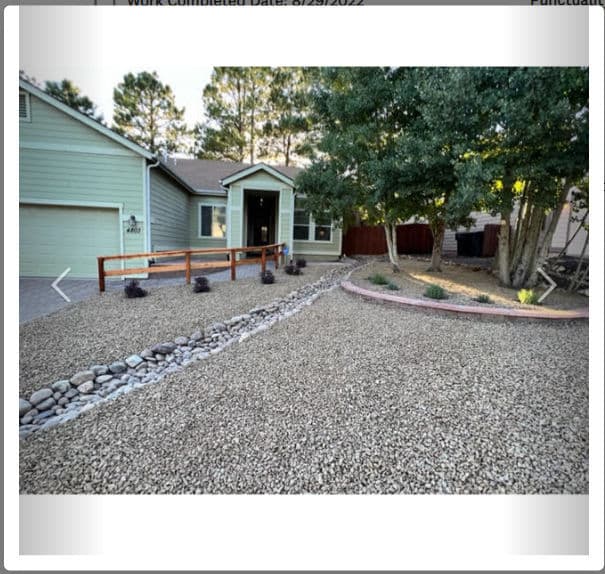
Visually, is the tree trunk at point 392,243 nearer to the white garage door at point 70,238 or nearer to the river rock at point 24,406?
the white garage door at point 70,238

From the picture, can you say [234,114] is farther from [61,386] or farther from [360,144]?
[61,386]

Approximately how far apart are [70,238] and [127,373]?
2023 mm

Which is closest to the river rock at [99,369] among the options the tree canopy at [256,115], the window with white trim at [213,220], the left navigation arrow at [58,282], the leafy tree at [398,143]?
the left navigation arrow at [58,282]

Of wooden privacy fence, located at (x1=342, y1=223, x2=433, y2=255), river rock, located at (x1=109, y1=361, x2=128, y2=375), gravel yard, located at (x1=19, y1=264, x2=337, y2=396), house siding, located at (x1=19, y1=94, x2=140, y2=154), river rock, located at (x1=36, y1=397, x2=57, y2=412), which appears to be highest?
house siding, located at (x1=19, y1=94, x2=140, y2=154)

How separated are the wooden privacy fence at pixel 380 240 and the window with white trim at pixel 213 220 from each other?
430 centimetres

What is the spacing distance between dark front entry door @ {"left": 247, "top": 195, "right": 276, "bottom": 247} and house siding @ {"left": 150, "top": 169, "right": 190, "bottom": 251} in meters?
2.76

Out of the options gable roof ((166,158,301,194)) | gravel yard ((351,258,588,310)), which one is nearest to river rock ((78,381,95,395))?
gravel yard ((351,258,588,310))

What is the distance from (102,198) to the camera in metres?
3.91

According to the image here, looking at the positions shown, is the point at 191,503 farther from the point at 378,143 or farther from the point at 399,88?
the point at 378,143

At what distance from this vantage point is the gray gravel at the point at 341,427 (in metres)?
1.27

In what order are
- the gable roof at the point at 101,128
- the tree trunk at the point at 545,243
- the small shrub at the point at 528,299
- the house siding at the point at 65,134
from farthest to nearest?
the tree trunk at the point at 545,243, the small shrub at the point at 528,299, the gable roof at the point at 101,128, the house siding at the point at 65,134

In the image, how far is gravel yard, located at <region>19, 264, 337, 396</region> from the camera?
2.21 meters

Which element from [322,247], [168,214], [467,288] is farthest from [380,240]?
[168,214]

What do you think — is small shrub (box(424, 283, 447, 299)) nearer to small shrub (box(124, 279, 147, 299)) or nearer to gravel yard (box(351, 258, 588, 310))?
gravel yard (box(351, 258, 588, 310))
